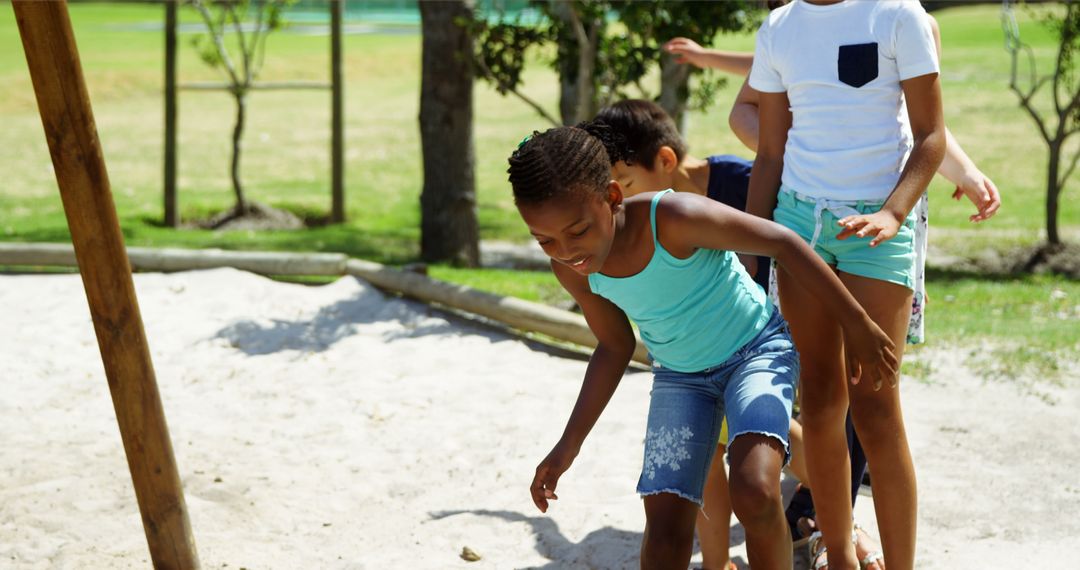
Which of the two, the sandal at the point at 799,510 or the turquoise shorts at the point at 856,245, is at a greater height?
the turquoise shorts at the point at 856,245

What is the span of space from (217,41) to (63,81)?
27.2 feet

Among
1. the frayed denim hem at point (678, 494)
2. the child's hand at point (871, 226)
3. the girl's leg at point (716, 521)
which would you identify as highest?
the child's hand at point (871, 226)

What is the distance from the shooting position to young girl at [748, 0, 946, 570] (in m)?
3.12

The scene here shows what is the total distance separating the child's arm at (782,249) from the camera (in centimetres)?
278

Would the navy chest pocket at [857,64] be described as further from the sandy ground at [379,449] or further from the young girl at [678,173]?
the sandy ground at [379,449]

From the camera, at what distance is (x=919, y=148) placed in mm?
3135

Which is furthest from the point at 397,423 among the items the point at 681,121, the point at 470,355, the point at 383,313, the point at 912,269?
the point at 681,121

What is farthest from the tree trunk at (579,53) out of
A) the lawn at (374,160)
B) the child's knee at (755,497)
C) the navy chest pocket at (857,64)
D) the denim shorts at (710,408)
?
the child's knee at (755,497)

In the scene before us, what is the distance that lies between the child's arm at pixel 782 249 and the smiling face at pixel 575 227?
5.7 inches

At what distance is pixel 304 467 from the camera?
4.78 metres

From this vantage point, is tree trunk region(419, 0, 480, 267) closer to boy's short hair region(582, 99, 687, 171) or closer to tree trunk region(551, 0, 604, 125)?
tree trunk region(551, 0, 604, 125)

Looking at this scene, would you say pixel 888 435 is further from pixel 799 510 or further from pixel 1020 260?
pixel 1020 260

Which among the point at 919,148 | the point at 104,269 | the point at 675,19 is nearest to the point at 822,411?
the point at 919,148

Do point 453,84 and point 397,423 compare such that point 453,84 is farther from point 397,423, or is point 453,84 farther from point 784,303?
point 784,303
